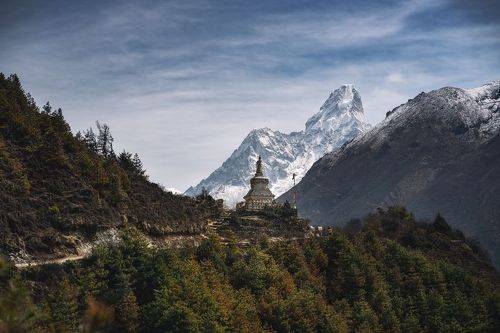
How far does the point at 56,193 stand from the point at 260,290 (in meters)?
21.0

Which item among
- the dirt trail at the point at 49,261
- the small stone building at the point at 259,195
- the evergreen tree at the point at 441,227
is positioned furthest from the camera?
the evergreen tree at the point at 441,227

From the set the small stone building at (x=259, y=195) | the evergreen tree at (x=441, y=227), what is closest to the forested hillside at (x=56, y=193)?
the small stone building at (x=259, y=195)

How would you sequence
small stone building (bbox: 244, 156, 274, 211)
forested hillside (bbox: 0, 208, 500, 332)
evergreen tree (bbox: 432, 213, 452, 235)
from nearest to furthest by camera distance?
forested hillside (bbox: 0, 208, 500, 332) → small stone building (bbox: 244, 156, 274, 211) → evergreen tree (bbox: 432, 213, 452, 235)

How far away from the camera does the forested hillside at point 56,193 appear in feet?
163

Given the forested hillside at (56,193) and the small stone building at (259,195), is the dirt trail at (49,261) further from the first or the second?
the small stone building at (259,195)

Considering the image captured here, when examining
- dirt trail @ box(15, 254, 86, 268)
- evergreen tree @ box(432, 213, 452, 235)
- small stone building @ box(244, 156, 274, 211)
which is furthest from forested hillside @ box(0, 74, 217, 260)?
evergreen tree @ box(432, 213, 452, 235)

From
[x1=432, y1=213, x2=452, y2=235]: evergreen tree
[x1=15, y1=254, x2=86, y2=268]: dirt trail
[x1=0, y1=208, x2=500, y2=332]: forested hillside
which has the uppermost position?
[x1=432, y1=213, x2=452, y2=235]: evergreen tree

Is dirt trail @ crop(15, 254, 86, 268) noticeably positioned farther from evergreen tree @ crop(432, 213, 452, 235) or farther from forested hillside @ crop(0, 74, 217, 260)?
evergreen tree @ crop(432, 213, 452, 235)

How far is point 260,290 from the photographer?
199 ft

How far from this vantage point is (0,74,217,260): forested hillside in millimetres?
49594

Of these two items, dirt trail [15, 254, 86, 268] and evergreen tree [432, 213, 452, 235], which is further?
evergreen tree [432, 213, 452, 235]

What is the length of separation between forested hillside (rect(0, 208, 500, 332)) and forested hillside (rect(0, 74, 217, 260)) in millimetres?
3333

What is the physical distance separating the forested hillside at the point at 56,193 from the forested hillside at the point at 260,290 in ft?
10.9

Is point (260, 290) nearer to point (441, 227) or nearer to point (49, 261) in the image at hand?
point (49, 261)
